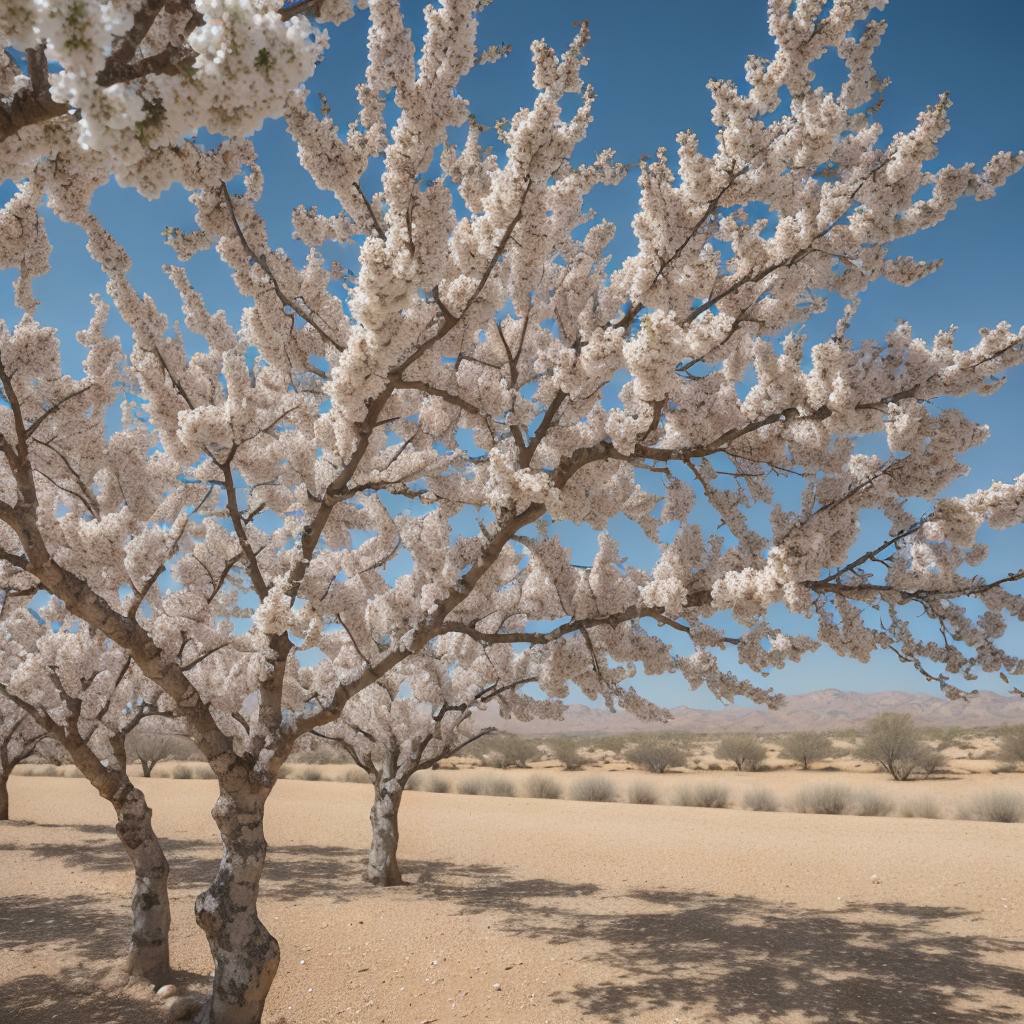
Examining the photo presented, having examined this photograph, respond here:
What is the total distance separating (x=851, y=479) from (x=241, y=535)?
204 inches

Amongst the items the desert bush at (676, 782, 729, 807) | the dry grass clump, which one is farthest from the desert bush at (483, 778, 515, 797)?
the desert bush at (676, 782, 729, 807)

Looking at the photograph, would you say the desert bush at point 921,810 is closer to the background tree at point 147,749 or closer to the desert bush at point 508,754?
the desert bush at point 508,754

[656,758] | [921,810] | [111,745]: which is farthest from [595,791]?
[111,745]

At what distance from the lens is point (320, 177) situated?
5.06m

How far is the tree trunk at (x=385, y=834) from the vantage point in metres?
11.4

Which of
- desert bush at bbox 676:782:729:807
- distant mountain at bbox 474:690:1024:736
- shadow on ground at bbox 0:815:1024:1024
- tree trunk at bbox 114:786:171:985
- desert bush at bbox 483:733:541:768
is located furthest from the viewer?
distant mountain at bbox 474:690:1024:736

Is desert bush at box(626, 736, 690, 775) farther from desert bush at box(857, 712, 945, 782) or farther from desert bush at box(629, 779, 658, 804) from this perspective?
desert bush at box(629, 779, 658, 804)

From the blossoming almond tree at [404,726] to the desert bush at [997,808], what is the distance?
16.7 m

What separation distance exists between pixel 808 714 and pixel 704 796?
14323 centimetres

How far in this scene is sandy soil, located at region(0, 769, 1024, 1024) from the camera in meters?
6.36

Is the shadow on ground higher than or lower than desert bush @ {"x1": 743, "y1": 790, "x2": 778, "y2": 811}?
higher

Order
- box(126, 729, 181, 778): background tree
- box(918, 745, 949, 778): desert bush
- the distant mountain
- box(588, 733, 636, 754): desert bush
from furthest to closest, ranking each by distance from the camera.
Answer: the distant mountain, box(588, 733, 636, 754): desert bush, box(126, 729, 181, 778): background tree, box(918, 745, 949, 778): desert bush

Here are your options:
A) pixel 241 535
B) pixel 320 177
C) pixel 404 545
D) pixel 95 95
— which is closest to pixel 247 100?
pixel 95 95

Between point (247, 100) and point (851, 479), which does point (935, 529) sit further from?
point (247, 100)
